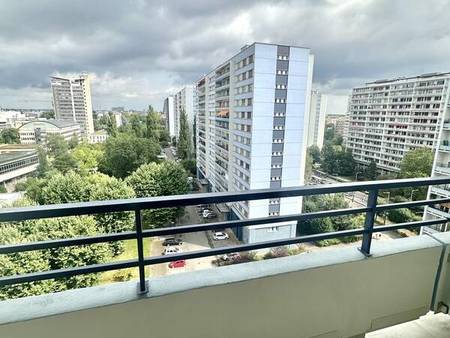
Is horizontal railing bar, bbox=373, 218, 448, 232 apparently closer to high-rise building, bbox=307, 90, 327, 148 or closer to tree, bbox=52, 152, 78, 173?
high-rise building, bbox=307, 90, 327, 148

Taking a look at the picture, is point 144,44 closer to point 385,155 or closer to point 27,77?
point 27,77

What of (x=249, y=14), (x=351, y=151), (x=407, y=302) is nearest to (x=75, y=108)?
(x=249, y=14)

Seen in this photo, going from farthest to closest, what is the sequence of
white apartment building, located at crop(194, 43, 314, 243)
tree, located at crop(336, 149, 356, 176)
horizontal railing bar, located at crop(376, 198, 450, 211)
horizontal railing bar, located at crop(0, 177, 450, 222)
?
1. white apartment building, located at crop(194, 43, 314, 243)
2. tree, located at crop(336, 149, 356, 176)
3. horizontal railing bar, located at crop(376, 198, 450, 211)
4. horizontal railing bar, located at crop(0, 177, 450, 222)

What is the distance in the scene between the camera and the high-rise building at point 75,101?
13.3 feet

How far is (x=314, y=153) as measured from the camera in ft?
8.54

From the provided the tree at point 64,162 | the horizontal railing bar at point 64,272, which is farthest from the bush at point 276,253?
the tree at point 64,162

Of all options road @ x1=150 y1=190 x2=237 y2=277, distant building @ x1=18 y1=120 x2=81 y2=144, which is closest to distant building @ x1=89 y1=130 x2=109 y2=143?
distant building @ x1=18 y1=120 x2=81 y2=144

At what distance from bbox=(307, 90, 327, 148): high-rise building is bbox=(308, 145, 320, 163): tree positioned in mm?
42

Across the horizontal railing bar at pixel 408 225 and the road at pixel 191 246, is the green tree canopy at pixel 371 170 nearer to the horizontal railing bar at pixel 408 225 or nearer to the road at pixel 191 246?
the horizontal railing bar at pixel 408 225

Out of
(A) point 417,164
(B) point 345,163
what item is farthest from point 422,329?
(B) point 345,163

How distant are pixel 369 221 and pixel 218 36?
2644 millimetres

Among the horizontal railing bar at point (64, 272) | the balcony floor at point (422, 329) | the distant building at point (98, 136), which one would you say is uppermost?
the distant building at point (98, 136)

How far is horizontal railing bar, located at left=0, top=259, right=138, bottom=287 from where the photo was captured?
755 mm

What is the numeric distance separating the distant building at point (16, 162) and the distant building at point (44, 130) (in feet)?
0.70
